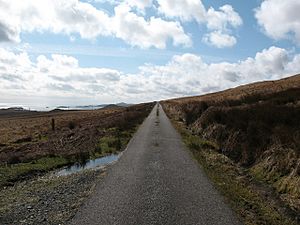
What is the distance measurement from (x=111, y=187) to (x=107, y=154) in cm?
894

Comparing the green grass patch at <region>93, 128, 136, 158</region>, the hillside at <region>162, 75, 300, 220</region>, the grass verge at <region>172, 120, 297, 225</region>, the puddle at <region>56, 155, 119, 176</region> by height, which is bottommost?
the puddle at <region>56, 155, 119, 176</region>

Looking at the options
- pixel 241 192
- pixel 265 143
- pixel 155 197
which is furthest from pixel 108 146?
pixel 241 192

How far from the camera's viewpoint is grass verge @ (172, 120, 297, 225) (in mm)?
8966

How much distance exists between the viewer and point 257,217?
8961 mm

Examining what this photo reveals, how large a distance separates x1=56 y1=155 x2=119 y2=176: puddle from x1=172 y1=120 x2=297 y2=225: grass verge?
181 inches

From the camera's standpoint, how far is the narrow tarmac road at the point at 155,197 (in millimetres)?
8766

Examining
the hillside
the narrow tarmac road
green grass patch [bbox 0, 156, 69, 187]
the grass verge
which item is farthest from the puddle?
the hillside

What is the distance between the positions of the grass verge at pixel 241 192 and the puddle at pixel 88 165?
459cm

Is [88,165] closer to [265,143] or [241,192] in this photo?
[265,143]

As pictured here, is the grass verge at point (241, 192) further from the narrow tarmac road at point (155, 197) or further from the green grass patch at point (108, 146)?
the green grass patch at point (108, 146)

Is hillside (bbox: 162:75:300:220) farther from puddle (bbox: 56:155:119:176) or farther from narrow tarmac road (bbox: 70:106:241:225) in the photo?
puddle (bbox: 56:155:119:176)

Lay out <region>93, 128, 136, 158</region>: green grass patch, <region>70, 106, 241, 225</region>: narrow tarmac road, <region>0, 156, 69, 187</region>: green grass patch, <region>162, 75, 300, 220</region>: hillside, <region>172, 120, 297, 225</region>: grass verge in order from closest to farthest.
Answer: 1. <region>70, 106, 241, 225</region>: narrow tarmac road
2. <region>172, 120, 297, 225</region>: grass verge
3. <region>162, 75, 300, 220</region>: hillside
4. <region>0, 156, 69, 187</region>: green grass patch
5. <region>93, 128, 136, 158</region>: green grass patch

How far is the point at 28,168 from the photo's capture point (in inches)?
667

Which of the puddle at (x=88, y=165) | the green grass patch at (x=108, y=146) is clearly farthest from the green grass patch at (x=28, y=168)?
the green grass patch at (x=108, y=146)
